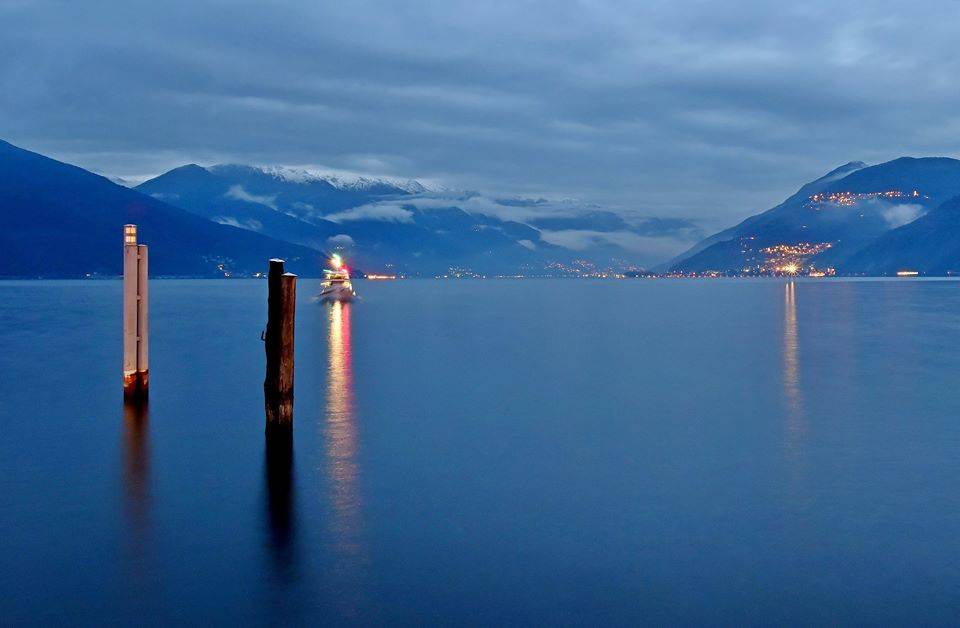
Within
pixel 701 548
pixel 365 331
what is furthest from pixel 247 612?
pixel 365 331

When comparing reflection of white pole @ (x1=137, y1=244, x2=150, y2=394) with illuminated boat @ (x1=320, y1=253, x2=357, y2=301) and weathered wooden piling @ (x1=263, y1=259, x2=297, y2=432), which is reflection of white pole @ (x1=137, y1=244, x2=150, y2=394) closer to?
weathered wooden piling @ (x1=263, y1=259, x2=297, y2=432)

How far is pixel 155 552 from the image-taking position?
511 inches

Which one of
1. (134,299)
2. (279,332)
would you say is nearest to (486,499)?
(279,332)

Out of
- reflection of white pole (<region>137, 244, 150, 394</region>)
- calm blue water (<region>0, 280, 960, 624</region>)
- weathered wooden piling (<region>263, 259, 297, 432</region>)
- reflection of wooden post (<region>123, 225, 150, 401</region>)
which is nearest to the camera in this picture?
calm blue water (<region>0, 280, 960, 624</region>)

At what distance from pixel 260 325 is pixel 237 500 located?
55.5 m

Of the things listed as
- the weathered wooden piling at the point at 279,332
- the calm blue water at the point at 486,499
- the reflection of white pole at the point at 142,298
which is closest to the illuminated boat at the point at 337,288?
the calm blue water at the point at 486,499

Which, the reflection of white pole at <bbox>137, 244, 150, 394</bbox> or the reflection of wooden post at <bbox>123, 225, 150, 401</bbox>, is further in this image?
the reflection of white pole at <bbox>137, 244, 150, 394</bbox>

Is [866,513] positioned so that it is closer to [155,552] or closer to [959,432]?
[959,432]

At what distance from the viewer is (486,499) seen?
16.2 meters

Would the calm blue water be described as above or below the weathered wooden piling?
below

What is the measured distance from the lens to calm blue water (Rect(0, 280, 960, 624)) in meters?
11.3

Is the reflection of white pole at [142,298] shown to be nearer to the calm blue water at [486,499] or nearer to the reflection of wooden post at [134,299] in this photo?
the reflection of wooden post at [134,299]

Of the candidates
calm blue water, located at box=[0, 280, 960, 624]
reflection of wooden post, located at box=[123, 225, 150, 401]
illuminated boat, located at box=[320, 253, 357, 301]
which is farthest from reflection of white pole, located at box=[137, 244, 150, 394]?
illuminated boat, located at box=[320, 253, 357, 301]

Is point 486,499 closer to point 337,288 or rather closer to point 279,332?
point 279,332
